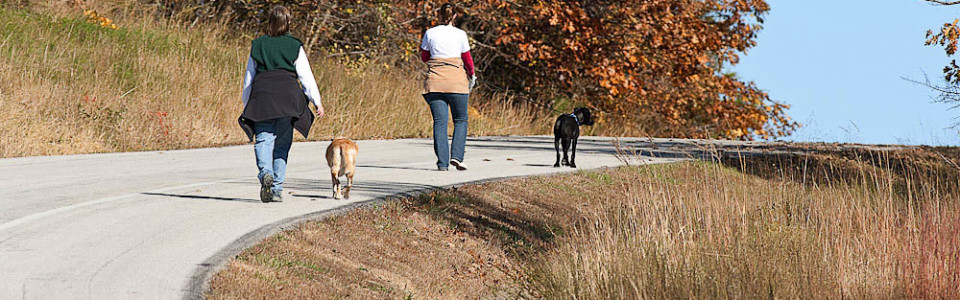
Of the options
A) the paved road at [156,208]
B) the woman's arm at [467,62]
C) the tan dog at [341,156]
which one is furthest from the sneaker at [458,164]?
the tan dog at [341,156]

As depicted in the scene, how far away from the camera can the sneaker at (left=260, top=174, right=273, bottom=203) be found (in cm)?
976

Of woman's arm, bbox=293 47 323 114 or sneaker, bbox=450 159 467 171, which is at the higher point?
woman's arm, bbox=293 47 323 114

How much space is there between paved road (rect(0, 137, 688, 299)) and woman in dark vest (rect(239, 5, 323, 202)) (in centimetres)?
62

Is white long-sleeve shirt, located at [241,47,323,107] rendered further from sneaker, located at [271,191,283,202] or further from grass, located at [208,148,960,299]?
grass, located at [208,148,960,299]

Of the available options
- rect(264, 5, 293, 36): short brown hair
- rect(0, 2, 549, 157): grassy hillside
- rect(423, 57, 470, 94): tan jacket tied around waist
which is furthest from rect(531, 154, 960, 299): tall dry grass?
rect(0, 2, 549, 157): grassy hillside

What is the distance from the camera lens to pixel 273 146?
1001 centimetres

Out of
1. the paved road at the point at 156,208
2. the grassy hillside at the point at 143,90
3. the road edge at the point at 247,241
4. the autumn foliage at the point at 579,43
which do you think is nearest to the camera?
the road edge at the point at 247,241

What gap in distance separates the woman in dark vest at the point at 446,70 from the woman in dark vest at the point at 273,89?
343 centimetres

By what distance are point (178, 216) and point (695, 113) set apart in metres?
26.9

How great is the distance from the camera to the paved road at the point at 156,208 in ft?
21.6

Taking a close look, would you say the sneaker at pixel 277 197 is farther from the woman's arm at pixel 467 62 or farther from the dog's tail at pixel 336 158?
the woman's arm at pixel 467 62

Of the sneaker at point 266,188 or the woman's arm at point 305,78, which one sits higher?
the woman's arm at point 305,78

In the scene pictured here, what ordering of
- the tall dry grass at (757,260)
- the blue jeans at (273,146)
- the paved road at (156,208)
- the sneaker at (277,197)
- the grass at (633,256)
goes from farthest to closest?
1. the sneaker at (277,197)
2. the blue jeans at (273,146)
3. the tall dry grass at (757,260)
4. the grass at (633,256)
5. the paved road at (156,208)

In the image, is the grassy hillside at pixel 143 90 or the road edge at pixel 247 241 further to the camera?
the grassy hillside at pixel 143 90
